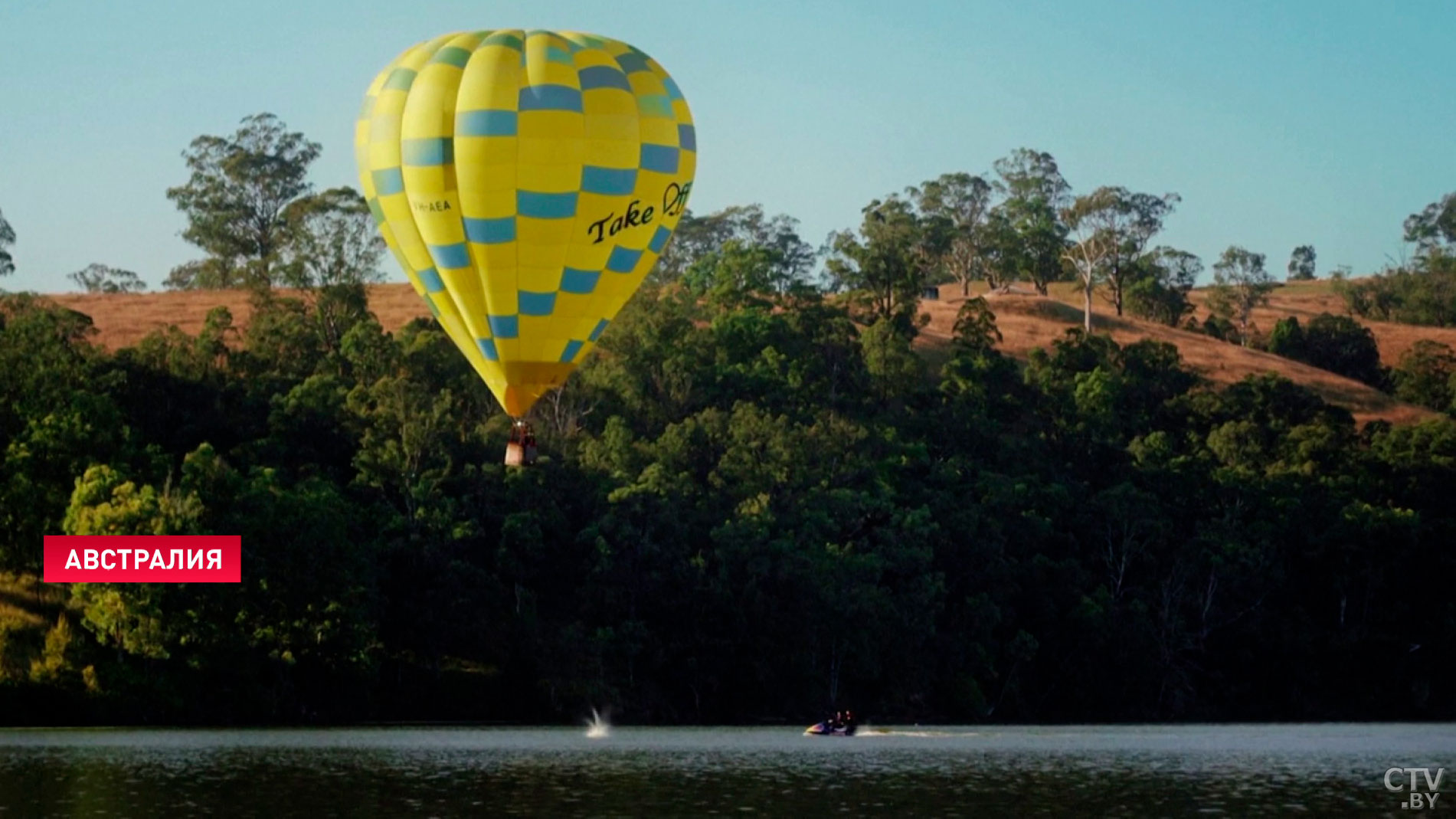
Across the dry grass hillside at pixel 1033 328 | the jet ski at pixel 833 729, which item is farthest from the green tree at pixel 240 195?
the jet ski at pixel 833 729

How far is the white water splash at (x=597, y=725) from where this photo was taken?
84062 millimetres

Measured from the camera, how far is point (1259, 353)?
166000 mm

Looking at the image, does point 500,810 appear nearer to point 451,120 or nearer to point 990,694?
point 451,120

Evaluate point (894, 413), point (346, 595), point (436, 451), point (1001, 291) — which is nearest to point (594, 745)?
point (346, 595)

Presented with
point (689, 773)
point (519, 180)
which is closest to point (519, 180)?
point (519, 180)

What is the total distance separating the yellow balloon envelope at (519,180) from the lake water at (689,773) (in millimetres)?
10039

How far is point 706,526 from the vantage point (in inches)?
3959

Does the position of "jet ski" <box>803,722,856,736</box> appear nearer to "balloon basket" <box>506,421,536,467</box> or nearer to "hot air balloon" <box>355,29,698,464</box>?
"hot air balloon" <box>355,29,698,464</box>

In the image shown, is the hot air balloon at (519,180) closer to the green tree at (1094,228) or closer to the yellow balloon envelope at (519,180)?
the yellow balloon envelope at (519,180)

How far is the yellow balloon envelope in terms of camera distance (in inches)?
2058

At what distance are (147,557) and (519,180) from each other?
115 ft

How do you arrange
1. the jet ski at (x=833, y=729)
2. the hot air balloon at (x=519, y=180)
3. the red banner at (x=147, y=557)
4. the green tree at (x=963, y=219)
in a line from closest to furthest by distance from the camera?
the hot air balloon at (x=519, y=180)
the jet ski at (x=833, y=729)
the red banner at (x=147, y=557)
the green tree at (x=963, y=219)

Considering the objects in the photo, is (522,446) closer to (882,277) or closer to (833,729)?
(833,729)

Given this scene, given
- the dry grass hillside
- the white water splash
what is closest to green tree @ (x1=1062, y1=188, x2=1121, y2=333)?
the dry grass hillside
